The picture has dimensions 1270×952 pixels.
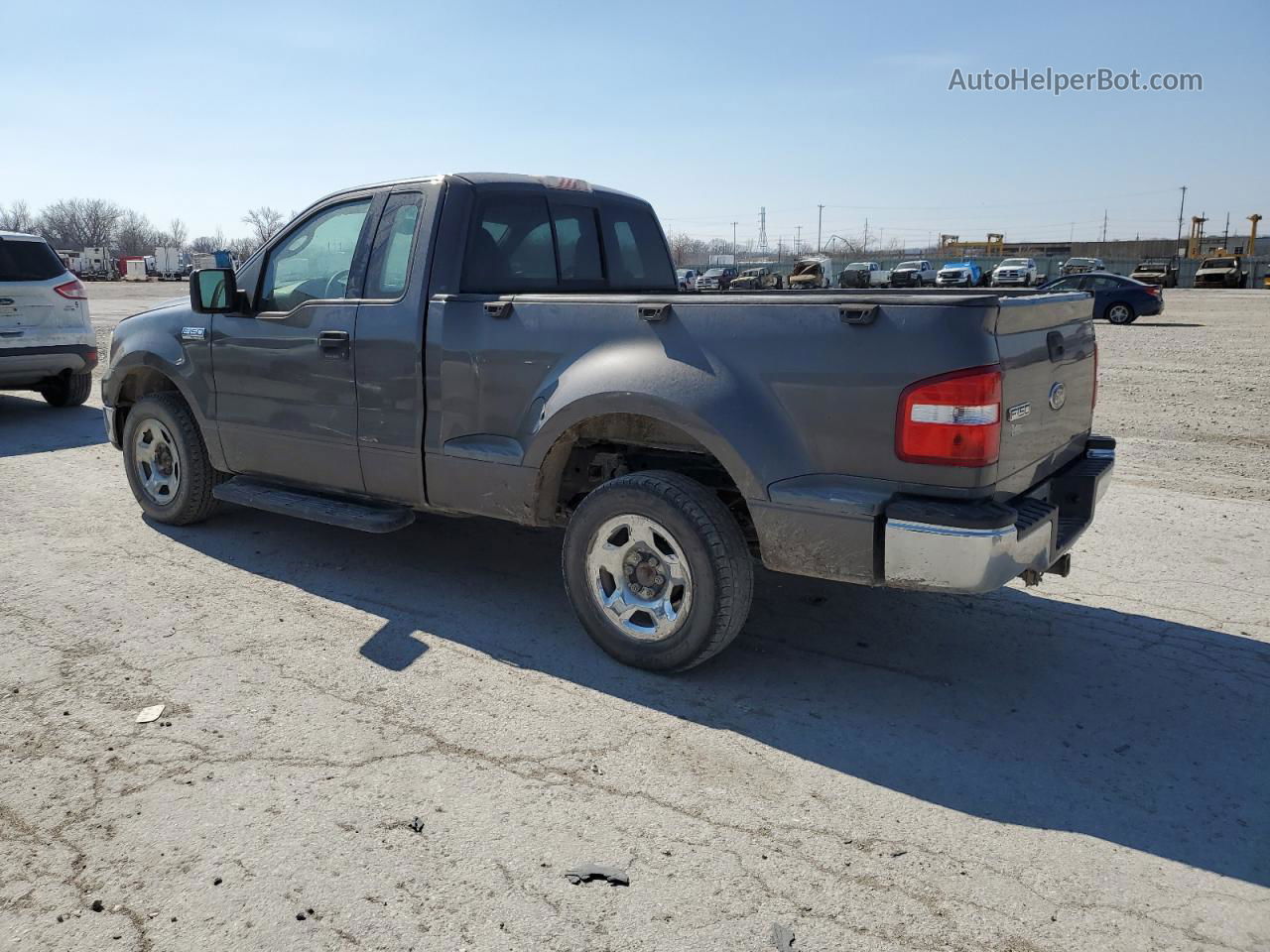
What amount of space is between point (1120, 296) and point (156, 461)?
24707 mm

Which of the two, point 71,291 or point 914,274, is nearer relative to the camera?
point 71,291

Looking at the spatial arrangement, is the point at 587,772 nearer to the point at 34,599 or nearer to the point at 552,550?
the point at 552,550

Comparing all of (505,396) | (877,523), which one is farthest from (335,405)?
(877,523)

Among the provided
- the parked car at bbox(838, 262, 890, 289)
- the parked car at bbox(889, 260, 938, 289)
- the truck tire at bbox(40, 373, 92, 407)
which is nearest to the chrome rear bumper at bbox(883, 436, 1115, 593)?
the truck tire at bbox(40, 373, 92, 407)

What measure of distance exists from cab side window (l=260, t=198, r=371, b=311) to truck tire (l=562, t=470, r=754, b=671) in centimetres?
197

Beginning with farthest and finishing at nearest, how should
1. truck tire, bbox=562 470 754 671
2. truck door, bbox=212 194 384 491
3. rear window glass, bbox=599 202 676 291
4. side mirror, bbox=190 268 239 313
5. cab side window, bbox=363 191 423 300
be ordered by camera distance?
rear window glass, bbox=599 202 676 291, side mirror, bbox=190 268 239 313, truck door, bbox=212 194 384 491, cab side window, bbox=363 191 423 300, truck tire, bbox=562 470 754 671

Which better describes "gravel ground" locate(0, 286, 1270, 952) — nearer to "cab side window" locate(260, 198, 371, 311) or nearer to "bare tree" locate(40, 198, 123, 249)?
"cab side window" locate(260, 198, 371, 311)

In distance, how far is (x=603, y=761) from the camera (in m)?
3.33

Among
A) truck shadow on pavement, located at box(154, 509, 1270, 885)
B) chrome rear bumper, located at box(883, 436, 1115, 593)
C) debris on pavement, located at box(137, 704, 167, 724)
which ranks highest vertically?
chrome rear bumper, located at box(883, 436, 1115, 593)

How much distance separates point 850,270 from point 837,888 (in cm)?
5096

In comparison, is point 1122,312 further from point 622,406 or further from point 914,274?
point 622,406

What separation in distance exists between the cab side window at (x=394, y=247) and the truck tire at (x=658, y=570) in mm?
1555

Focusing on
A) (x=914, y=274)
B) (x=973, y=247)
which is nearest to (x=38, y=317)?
(x=914, y=274)

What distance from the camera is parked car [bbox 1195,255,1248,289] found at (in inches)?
1989
